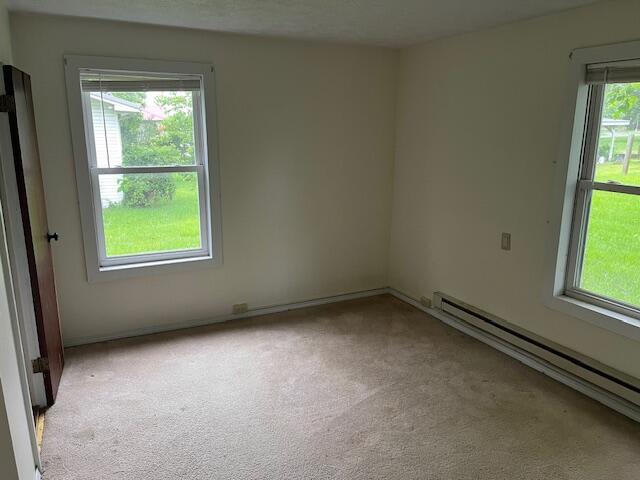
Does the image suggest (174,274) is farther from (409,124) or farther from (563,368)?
(563,368)

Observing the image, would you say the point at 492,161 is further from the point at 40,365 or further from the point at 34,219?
the point at 40,365

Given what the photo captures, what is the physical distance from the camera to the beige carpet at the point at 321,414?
215 centimetres

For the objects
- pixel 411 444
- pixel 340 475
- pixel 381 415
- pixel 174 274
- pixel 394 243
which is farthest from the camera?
pixel 394 243

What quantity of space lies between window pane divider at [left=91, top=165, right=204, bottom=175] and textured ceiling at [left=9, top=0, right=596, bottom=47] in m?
0.96

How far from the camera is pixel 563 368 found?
2.87 m

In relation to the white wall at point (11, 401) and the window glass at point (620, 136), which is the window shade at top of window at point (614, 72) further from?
the white wall at point (11, 401)

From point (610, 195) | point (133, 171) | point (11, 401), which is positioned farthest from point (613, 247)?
point (133, 171)

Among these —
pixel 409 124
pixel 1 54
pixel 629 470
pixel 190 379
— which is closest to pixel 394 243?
pixel 409 124

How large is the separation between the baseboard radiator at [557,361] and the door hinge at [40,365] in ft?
9.17

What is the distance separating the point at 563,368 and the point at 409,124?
7.26ft

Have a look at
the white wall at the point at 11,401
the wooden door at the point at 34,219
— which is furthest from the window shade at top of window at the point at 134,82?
the white wall at the point at 11,401

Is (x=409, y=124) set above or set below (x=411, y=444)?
above

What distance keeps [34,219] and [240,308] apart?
5.64 feet

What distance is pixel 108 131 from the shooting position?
317 centimetres
